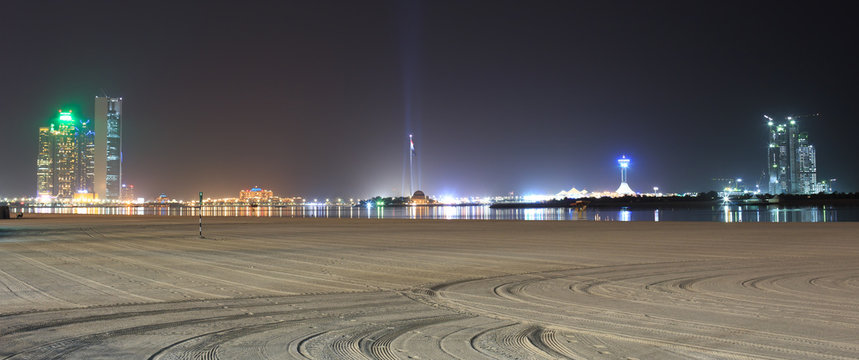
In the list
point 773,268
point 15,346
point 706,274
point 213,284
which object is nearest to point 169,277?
point 213,284

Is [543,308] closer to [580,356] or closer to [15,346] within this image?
[580,356]

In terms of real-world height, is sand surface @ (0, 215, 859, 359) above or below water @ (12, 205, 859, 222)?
above

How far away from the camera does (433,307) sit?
8.13 meters

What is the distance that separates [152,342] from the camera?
19.8 feet

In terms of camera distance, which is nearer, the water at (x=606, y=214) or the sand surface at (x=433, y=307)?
the sand surface at (x=433, y=307)

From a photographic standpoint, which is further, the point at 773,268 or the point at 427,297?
the point at 773,268

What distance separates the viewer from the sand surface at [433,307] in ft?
18.9

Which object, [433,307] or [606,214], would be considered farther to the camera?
[606,214]

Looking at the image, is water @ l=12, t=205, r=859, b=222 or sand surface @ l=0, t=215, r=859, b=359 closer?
sand surface @ l=0, t=215, r=859, b=359

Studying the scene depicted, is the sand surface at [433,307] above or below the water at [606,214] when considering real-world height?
above

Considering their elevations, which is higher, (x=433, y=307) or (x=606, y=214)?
(x=433, y=307)

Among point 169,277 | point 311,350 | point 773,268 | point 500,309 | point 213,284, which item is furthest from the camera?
point 773,268

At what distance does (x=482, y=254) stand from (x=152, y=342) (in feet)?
37.0

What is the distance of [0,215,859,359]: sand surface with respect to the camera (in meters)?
5.77
